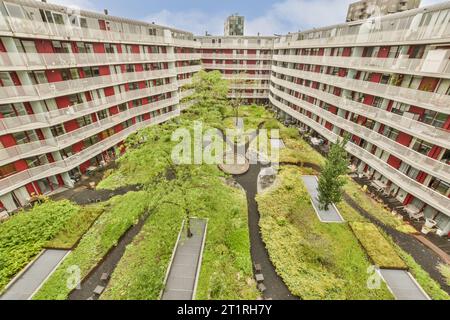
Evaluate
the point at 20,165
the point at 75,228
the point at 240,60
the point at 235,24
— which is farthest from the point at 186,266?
the point at 235,24

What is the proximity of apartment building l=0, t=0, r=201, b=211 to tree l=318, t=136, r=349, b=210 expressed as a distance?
20954mm

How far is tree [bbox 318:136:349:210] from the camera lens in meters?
20.2

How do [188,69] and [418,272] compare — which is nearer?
[418,272]

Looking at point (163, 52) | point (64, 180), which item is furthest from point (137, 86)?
point (64, 180)

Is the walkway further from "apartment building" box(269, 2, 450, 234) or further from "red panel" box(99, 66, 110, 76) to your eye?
"red panel" box(99, 66, 110, 76)

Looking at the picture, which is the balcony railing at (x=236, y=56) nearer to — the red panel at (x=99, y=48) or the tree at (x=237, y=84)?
the tree at (x=237, y=84)

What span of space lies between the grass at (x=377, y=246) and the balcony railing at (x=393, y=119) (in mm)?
9760

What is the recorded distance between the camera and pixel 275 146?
37.5 m

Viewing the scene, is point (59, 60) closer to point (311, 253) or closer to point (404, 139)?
point (311, 253)

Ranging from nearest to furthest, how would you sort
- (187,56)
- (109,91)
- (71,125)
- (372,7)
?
(71,125) → (109,91) → (187,56) → (372,7)

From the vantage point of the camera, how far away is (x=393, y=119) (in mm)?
23781

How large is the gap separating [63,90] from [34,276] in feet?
61.4
